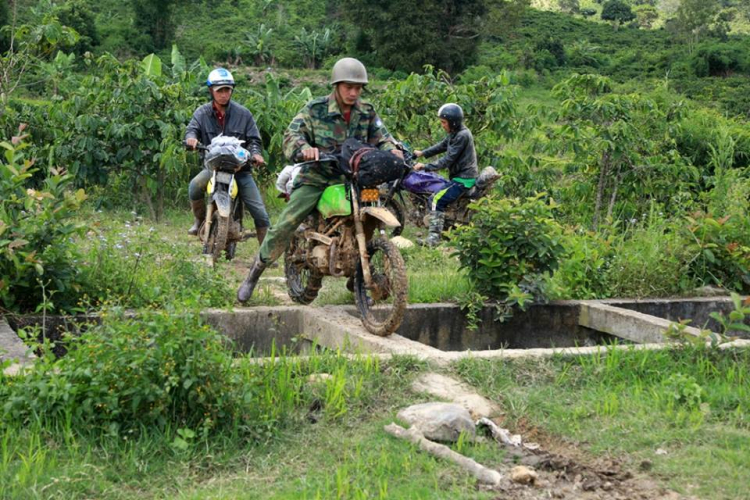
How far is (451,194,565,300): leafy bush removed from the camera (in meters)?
7.59

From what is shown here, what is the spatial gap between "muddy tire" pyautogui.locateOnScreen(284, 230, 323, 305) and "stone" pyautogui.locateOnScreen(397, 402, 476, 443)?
263 centimetres

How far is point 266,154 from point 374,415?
27.6ft

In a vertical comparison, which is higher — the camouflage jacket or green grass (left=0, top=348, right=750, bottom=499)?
the camouflage jacket

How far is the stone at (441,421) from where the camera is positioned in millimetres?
4852

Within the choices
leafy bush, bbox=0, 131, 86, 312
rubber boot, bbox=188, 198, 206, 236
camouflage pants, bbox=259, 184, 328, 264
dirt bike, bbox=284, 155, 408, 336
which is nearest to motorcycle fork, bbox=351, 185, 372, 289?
dirt bike, bbox=284, 155, 408, 336

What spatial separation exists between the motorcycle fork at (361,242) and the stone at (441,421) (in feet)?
6.29

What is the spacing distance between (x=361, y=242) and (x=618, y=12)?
227 feet

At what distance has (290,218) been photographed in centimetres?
740

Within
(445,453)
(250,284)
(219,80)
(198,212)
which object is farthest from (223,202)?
(445,453)

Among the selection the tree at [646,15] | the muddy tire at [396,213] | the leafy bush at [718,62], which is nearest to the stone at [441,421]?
the muddy tire at [396,213]

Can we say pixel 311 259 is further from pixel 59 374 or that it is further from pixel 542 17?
pixel 542 17

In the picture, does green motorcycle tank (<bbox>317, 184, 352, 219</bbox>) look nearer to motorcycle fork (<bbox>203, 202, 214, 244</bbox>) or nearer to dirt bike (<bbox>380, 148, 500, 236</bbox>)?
motorcycle fork (<bbox>203, 202, 214, 244</bbox>)

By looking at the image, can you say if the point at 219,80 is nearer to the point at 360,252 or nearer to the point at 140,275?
the point at 140,275

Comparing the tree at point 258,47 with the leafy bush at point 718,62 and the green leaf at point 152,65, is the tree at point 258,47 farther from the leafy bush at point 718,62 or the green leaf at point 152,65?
the green leaf at point 152,65
